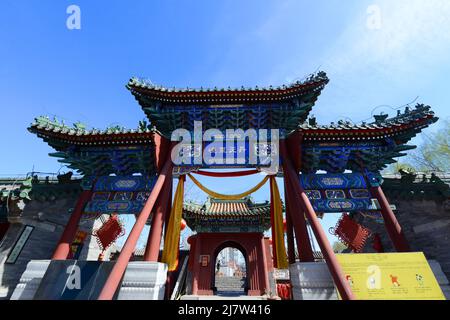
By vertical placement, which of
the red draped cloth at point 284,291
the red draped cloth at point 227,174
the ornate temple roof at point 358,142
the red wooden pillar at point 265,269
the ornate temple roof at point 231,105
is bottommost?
the red draped cloth at point 284,291

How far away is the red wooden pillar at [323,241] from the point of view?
197 inches

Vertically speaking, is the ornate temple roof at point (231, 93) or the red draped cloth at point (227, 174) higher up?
the ornate temple roof at point (231, 93)

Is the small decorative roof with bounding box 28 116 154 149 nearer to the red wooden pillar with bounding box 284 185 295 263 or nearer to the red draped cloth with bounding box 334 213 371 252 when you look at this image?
the red wooden pillar with bounding box 284 185 295 263

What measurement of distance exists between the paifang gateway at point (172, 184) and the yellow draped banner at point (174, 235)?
0.03m

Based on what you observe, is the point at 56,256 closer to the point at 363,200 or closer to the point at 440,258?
the point at 363,200

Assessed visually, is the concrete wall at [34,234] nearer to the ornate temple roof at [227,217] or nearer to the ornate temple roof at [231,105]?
the ornate temple roof at [231,105]

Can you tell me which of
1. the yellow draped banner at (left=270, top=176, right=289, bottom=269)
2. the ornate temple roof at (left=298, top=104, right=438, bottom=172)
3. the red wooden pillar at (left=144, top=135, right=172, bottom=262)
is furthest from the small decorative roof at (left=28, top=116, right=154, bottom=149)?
the ornate temple roof at (left=298, top=104, right=438, bottom=172)

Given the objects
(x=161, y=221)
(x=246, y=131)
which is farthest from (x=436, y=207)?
(x=161, y=221)

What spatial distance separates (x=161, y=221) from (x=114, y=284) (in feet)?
7.00

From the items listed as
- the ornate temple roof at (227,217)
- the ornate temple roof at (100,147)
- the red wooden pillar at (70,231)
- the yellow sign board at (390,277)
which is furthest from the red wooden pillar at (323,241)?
the red wooden pillar at (70,231)

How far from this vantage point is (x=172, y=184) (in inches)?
324

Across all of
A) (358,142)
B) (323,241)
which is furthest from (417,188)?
(323,241)
